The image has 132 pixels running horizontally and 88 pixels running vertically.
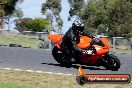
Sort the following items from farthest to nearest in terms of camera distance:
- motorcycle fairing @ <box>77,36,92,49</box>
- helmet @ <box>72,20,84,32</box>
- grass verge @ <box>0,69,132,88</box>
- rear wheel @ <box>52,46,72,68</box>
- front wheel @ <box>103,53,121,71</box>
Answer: rear wheel @ <box>52,46,72,68</box>
motorcycle fairing @ <box>77,36,92,49</box>
front wheel @ <box>103,53,121,71</box>
helmet @ <box>72,20,84,32</box>
grass verge @ <box>0,69,132,88</box>

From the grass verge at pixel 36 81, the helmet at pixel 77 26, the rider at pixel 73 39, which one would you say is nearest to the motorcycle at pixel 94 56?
the rider at pixel 73 39

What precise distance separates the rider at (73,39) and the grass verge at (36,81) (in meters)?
2.13

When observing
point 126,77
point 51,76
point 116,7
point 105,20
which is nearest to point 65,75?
point 51,76

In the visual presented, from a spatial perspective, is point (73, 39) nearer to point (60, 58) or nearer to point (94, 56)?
point (94, 56)

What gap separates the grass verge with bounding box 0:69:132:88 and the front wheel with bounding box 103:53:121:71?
2208mm

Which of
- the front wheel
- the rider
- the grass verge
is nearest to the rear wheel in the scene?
the rider

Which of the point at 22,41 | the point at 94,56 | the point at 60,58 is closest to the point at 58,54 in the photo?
the point at 60,58

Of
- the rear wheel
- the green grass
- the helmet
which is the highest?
the helmet

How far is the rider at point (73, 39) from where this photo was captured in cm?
1390

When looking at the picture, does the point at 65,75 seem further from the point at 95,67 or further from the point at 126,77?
the point at 126,77

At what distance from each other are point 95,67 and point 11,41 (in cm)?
1979

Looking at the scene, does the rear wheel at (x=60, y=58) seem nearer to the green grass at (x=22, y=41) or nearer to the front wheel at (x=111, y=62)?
the front wheel at (x=111, y=62)

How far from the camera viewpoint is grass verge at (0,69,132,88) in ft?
34.5

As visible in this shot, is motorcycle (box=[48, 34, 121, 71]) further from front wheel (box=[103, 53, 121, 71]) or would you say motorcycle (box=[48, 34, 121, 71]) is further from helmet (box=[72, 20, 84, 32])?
helmet (box=[72, 20, 84, 32])
